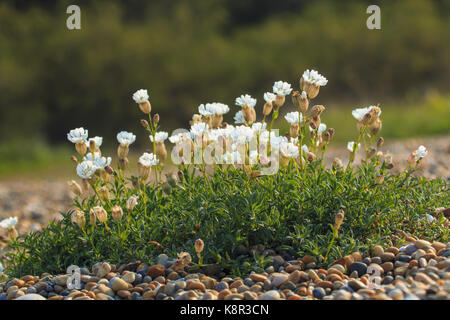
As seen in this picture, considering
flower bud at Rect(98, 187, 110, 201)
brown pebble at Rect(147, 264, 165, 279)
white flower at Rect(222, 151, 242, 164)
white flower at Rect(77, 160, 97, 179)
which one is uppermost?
white flower at Rect(222, 151, 242, 164)

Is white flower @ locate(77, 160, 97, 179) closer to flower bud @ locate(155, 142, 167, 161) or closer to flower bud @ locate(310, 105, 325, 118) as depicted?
flower bud @ locate(155, 142, 167, 161)

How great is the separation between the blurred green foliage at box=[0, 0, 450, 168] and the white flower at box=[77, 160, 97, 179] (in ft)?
30.7

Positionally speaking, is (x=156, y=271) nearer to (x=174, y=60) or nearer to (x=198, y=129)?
(x=198, y=129)

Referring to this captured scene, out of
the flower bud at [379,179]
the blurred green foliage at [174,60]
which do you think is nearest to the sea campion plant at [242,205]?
the flower bud at [379,179]

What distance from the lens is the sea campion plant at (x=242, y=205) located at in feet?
8.59

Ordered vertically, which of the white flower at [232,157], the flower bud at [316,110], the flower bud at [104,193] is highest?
the flower bud at [316,110]

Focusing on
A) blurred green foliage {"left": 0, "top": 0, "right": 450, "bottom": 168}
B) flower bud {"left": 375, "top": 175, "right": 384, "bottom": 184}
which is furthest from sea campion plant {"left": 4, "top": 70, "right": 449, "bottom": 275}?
blurred green foliage {"left": 0, "top": 0, "right": 450, "bottom": 168}

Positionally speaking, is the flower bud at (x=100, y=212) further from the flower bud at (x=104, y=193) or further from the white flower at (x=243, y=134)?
the white flower at (x=243, y=134)

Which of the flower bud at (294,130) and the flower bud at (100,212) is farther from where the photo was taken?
the flower bud at (294,130)

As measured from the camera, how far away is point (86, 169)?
269 centimetres

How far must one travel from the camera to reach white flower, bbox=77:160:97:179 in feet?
8.76

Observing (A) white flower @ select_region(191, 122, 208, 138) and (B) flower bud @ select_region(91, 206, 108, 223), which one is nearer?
(B) flower bud @ select_region(91, 206, 108, 223)

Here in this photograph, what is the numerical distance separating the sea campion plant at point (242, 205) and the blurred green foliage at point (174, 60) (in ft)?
30.4
